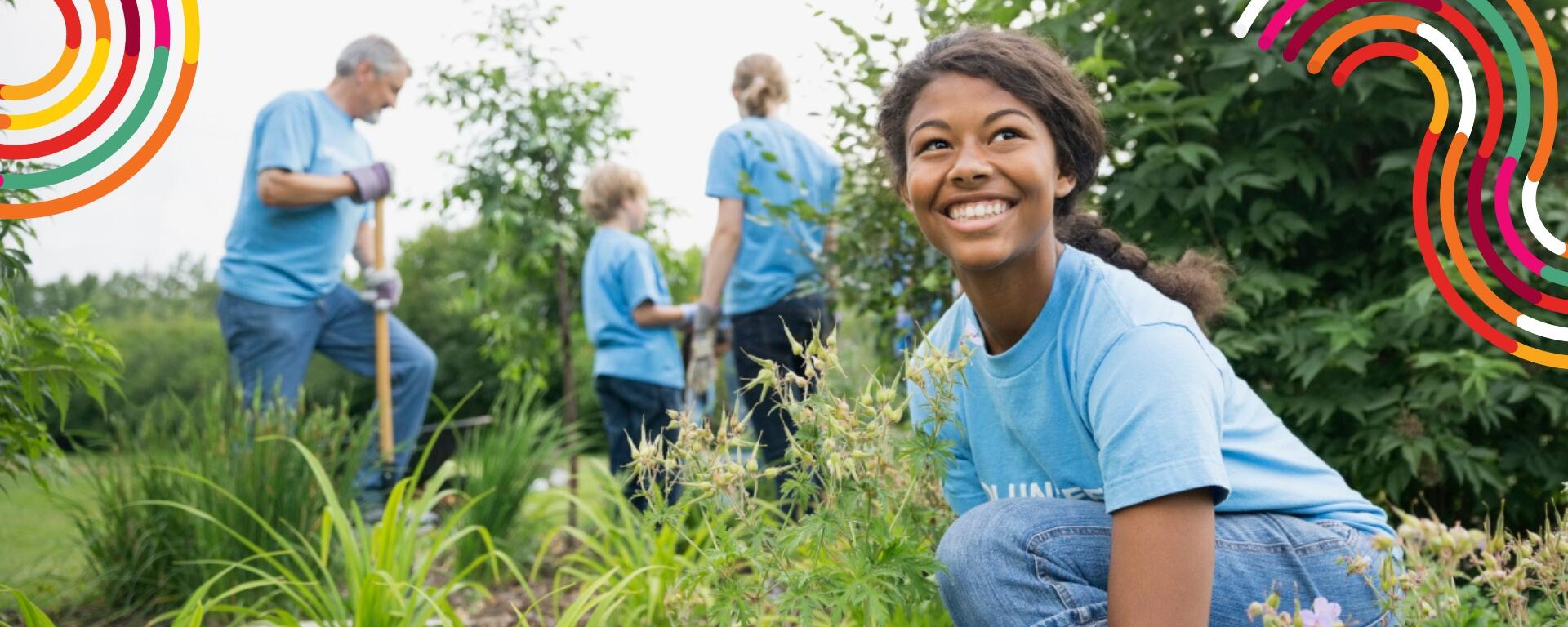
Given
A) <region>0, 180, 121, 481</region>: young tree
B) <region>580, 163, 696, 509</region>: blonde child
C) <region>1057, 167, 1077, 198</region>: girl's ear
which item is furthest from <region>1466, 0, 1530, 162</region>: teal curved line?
<region>0, 180, 121, 481</region>: young tree

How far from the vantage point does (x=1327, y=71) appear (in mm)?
2803

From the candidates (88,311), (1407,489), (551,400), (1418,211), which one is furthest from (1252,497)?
(551,400)

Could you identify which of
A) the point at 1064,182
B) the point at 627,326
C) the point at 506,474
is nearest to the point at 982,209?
the point at 1064,182

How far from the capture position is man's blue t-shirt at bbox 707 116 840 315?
3879 millimetres

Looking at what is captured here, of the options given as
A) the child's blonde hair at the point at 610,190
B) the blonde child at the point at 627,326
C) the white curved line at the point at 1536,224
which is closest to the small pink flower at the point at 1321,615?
the white curved line at the point at 1536,224

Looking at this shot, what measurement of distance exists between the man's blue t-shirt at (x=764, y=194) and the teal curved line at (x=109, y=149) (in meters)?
1.98

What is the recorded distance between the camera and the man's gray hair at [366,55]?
4.16 meters

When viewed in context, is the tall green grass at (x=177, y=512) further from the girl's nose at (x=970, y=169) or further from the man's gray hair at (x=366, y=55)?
the girl's nose at (x=970, y=169)

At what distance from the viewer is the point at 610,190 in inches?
180

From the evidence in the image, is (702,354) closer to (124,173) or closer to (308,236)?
(308,236)

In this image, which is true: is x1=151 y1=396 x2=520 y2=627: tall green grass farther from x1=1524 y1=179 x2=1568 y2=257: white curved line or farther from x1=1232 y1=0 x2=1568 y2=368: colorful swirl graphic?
x1=1524 y1=179 x2=1568 y2=257: white curved line

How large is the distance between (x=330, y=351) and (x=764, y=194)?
169 centimetres

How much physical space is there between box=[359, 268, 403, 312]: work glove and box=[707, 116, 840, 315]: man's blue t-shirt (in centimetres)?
119

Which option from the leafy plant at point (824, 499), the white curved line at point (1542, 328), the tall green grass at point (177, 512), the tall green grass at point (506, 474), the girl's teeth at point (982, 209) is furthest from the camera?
the tall green grass at point (506, 474)
